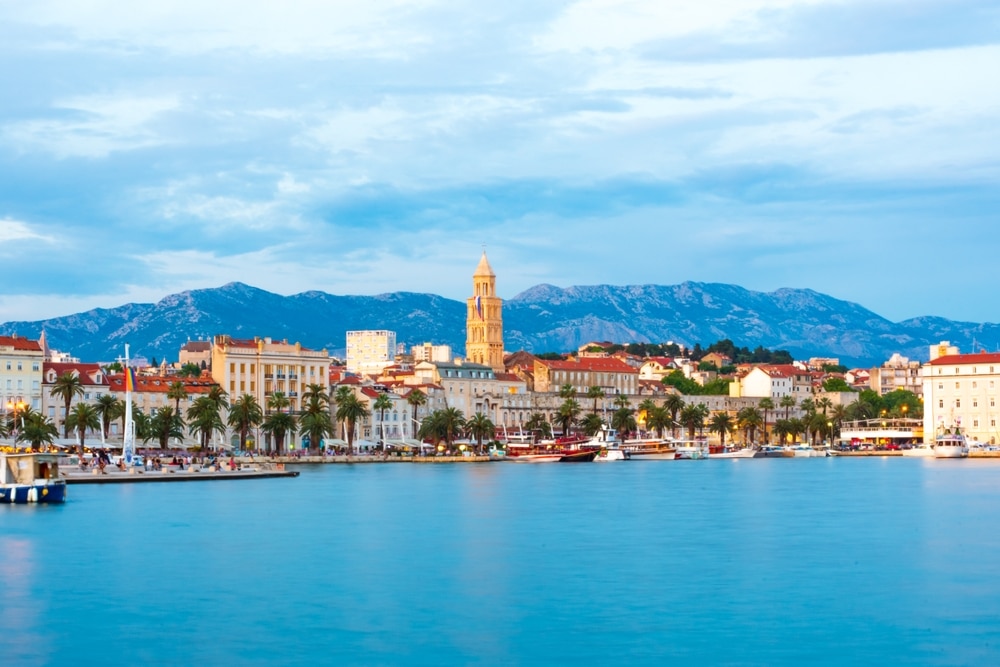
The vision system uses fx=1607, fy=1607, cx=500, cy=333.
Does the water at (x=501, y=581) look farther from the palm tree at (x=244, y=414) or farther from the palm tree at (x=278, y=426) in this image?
the palm tree at (x=278, y=426)

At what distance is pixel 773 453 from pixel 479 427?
122 feet

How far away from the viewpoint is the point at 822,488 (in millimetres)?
87188

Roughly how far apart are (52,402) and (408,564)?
297 ft

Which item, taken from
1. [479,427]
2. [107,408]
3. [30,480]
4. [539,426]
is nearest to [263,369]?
[479,427]

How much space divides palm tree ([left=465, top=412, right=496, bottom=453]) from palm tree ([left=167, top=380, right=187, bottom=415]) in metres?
29.7

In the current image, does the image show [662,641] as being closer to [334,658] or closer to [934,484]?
[334,658]

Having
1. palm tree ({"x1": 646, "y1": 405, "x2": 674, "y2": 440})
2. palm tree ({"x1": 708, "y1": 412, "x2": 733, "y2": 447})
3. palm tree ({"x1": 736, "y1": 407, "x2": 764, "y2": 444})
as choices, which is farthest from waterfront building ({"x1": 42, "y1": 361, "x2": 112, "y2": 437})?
palm tree ({"x1": 736, "y1": 407, "x2": 764, "y2": 444})

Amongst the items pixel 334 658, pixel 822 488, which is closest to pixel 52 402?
pixel 822 488

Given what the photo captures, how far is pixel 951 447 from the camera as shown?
15650 cm

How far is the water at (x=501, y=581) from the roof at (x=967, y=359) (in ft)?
316

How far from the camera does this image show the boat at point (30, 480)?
68.9 metres

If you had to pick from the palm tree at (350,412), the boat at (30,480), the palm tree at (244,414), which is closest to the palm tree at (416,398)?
the palm tree at (350,412)

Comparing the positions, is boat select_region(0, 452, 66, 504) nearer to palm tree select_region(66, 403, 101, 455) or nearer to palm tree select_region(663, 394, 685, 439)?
palm tree select_region(66, 403, 101, 455)

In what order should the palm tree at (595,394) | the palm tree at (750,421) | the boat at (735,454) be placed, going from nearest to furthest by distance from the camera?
the boat at (735,454)
the palm tree at (595,394)
the palm tree at (750,421)
